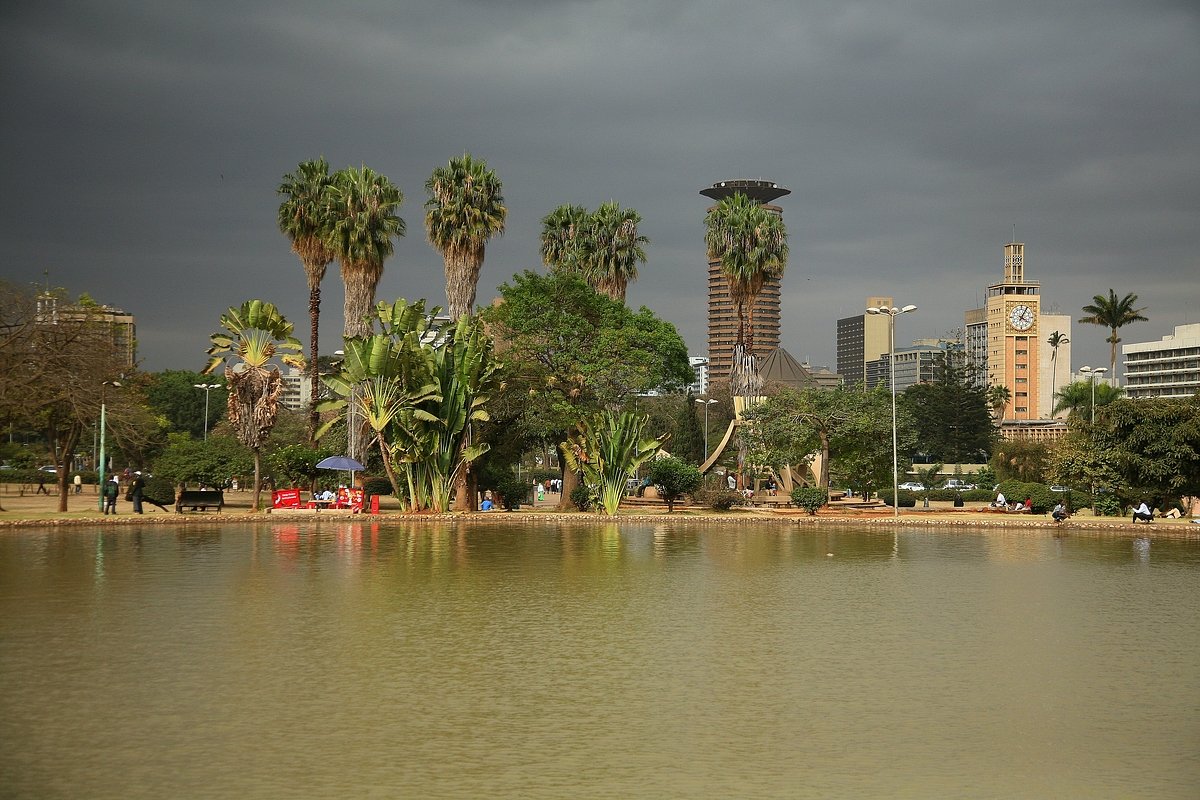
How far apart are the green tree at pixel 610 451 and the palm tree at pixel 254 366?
12208mm

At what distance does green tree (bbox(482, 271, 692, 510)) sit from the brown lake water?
19.4 m

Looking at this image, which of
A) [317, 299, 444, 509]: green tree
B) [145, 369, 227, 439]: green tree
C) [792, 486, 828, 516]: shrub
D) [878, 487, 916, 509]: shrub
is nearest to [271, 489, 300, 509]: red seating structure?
[317, 299, 444, 509]: green tree

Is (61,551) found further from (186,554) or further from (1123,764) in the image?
(1123,764)

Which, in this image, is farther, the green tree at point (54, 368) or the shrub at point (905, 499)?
the shrub at point (905, 499)

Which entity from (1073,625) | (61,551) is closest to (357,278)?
(61,551)

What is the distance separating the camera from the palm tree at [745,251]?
59531 millimetres

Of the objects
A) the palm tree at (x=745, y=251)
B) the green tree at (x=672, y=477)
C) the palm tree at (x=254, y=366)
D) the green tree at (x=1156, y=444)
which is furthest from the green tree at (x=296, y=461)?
the green tree at (x=1156, y=444)

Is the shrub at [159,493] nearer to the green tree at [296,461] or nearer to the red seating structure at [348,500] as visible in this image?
the green tree at [296,461]

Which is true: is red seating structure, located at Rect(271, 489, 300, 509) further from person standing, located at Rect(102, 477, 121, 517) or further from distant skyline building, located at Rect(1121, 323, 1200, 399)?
distant skyline building, located at Rect(1121, 323, 1200, 399)

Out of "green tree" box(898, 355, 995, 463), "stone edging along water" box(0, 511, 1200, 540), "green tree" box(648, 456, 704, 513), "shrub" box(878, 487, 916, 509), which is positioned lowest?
"stone edging along water" box(0, 511, 1200, 540)

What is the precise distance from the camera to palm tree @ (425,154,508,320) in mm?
49656

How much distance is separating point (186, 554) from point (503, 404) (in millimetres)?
20207

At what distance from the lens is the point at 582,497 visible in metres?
45.0

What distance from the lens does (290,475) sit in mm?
46656
